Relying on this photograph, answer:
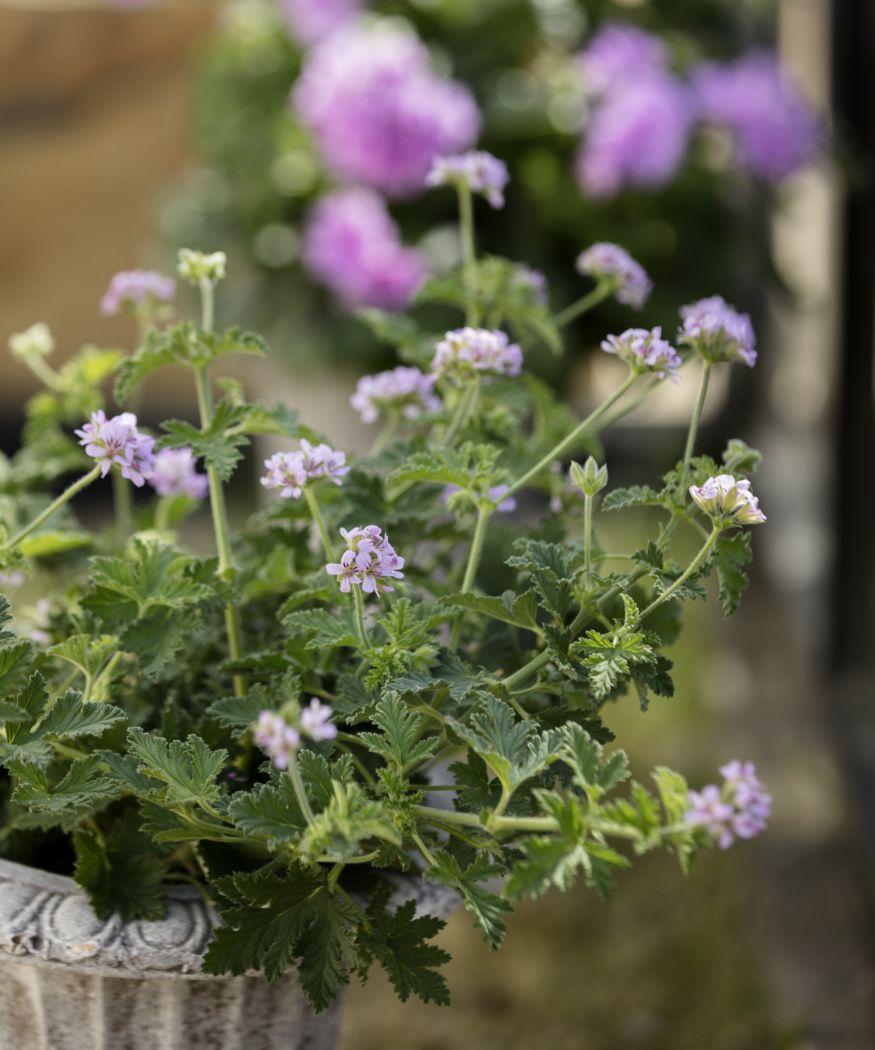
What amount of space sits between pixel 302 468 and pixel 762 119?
2.03 metres

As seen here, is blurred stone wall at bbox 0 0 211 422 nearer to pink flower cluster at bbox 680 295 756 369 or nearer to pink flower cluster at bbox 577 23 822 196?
pink flower cluster at bbox 577 23 822 196

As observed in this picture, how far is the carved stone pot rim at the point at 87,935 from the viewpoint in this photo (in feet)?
2.72

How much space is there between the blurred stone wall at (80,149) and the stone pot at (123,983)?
293cm

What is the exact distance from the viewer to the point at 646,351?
2.87 feet

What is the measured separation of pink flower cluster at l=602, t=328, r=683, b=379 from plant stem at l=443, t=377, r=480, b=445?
0.13m

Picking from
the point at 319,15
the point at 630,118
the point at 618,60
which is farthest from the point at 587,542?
the point at 319,15

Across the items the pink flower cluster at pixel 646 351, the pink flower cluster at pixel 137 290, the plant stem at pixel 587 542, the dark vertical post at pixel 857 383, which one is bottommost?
the plant stem at pixel 587 542

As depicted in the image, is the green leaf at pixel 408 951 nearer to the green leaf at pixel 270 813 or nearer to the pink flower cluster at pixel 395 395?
the green leaf at pixel 270 813

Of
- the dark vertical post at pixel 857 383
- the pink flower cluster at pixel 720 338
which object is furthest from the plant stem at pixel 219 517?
the dark vertical post at pixel 857 383

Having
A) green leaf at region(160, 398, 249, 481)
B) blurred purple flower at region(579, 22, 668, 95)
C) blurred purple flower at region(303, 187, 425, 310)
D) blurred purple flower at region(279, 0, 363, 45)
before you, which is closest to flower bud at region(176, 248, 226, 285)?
green leaf at region(160, 398, 249, 481)

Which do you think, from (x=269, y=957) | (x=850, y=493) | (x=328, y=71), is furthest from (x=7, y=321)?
(x=269, y=957)

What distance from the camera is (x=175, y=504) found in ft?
3.73

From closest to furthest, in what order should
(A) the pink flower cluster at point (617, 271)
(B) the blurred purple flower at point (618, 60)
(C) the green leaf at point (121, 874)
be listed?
1. (C) the green leaf at point (121, 874)
2. (A) the pink flower cluster at point (617, 271)
3. (B) the blurred purple flower at point (618, 60)

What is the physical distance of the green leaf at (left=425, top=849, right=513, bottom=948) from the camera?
76cm
